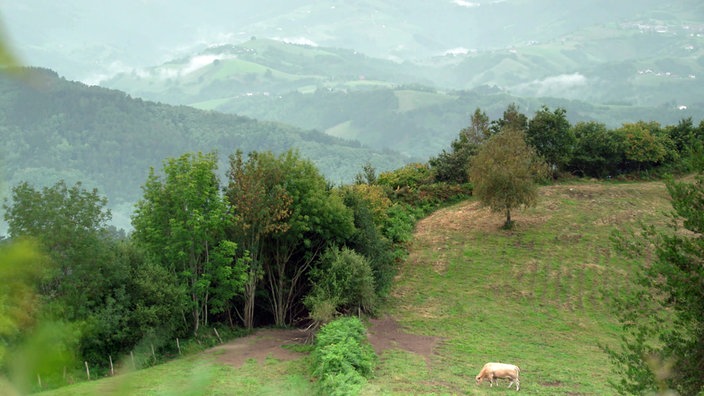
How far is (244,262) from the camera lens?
27.5 metres

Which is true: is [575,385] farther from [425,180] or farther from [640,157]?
[640,157]

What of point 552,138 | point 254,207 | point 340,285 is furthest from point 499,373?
point 552,138

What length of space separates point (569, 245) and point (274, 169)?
73.0 ft

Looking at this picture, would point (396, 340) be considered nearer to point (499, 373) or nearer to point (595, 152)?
point (499, 373)

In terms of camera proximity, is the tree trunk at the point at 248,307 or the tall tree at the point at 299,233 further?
the tree trunk at the point at 248,307

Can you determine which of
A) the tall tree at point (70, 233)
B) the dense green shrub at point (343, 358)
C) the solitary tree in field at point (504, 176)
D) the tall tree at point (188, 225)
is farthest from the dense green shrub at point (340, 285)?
the solitary tree in field at point (504, 176)

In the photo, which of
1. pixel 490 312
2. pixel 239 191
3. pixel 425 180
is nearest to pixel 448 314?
pixel 490 312

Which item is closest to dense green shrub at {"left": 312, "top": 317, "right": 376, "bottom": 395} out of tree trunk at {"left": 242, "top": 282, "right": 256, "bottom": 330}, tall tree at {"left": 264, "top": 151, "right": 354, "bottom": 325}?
tall tree at {"left": 264, "top": 151, "right": 354, "bottom": 325}

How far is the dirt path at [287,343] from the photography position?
73.6 ft

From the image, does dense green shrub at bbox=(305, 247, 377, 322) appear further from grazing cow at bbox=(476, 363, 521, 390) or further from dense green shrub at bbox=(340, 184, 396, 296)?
grazing cow at bbox=(476, 363, 521, 390)

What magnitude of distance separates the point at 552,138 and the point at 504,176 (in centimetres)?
1716

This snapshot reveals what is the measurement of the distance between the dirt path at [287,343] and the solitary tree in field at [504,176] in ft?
47.2

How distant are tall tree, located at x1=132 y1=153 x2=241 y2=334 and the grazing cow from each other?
12.0m

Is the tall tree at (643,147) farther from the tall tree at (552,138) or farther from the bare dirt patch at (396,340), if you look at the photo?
the bare dirt patch at (396,340)
